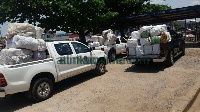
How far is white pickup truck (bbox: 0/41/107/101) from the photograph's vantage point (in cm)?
446

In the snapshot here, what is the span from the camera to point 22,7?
13211mm

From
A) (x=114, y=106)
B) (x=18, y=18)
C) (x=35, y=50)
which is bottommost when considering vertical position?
Result: (x=114, y=106)

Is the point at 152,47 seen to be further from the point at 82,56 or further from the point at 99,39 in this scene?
the point at 99,39

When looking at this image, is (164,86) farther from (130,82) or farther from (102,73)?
(102,73)

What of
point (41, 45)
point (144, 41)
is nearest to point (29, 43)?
point (41, 45)

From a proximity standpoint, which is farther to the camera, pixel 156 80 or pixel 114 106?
pixel 156 80

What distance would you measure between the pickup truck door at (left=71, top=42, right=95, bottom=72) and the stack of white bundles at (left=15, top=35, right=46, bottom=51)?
148 centimetres

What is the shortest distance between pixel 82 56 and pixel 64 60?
3.40 ft

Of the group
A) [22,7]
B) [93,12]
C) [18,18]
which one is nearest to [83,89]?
[93,12]

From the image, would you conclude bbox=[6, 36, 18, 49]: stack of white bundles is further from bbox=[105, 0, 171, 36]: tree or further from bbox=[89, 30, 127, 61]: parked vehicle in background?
bbox=[105, 0, 171, 36]: tree

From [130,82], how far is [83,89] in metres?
1.82

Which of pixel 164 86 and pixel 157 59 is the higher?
pixel 157 59

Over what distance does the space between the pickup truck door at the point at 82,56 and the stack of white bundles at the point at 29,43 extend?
1483 millimetres

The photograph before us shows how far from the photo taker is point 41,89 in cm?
526
